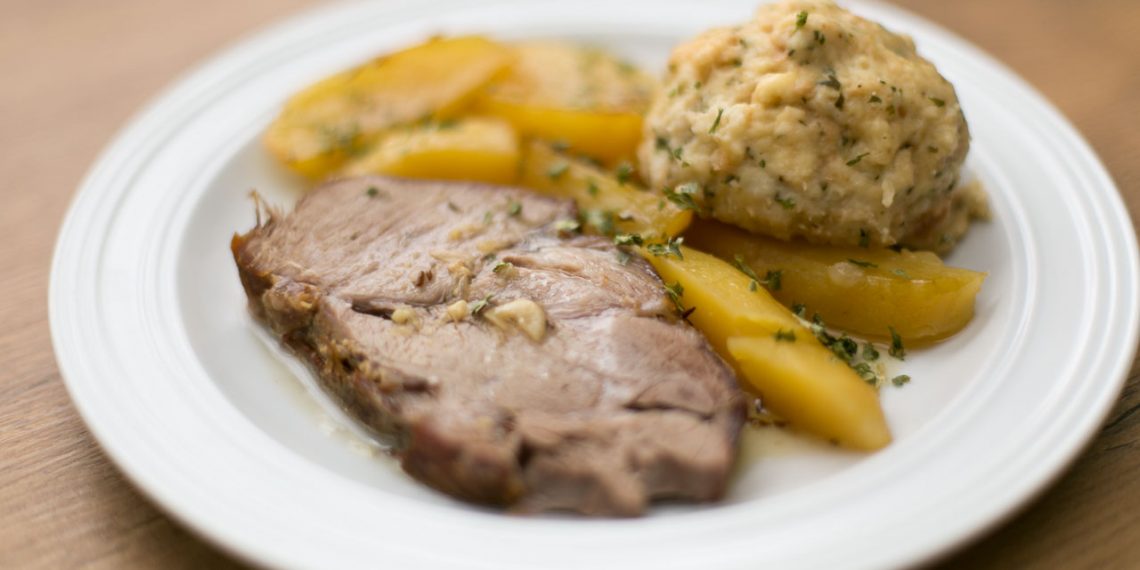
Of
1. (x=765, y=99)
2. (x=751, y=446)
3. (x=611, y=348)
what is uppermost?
(x=765, y=99)

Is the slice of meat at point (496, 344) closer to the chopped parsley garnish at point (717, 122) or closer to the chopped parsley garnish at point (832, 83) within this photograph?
the chopped parsley garnish at point (717, 122)

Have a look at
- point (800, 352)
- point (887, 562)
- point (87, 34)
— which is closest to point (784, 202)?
point (800, 352)

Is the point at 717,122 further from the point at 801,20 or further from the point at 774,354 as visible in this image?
the point at 774,354

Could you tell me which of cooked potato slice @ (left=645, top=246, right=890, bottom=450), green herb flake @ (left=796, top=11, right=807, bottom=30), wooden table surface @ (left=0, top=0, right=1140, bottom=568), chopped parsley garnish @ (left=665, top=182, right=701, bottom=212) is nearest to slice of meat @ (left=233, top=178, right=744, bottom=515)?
cooked potato slice @ (left=645, top=246, right=890, bottom=450)

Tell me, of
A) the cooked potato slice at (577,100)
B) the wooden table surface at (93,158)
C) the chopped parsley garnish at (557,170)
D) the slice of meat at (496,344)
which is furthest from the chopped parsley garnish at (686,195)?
the wooden table surface at (93,158)

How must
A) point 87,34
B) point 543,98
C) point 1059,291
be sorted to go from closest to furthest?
point 1059,291 < point 543,98 < point 87,34

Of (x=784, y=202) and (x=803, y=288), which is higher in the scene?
(x=784, y=202)

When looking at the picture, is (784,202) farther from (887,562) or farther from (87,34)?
(87,34)
